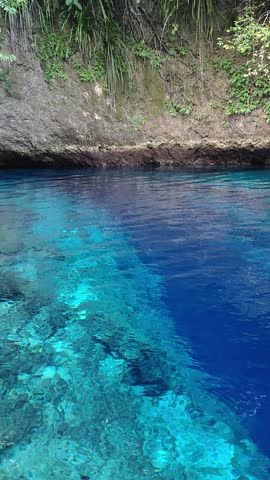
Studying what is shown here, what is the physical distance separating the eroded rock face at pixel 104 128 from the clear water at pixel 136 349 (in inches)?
168

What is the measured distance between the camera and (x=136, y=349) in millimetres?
1965

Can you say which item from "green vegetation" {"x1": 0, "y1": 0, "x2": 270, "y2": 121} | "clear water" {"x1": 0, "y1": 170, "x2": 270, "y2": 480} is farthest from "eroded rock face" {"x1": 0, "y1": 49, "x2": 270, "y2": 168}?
"clear water" {"x1": 0, "y1": 170, "x2": 270, "y2": 480}

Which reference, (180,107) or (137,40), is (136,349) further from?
(137,40)

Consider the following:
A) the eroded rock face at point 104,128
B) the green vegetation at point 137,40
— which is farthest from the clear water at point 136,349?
the green vegetation at point 137,40

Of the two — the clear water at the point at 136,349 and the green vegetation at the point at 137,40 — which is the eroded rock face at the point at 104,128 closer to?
the green vegetation at the point at 137,40

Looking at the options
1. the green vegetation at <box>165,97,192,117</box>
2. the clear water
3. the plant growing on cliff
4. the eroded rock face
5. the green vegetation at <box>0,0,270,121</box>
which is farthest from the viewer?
the green vegetation at <box>165,97,192,117</box>

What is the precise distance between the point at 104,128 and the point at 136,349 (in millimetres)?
6882

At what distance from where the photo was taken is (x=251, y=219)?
408cm

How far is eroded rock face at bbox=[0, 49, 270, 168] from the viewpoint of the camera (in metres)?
8.02

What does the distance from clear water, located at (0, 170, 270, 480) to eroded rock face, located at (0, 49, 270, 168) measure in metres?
4.25

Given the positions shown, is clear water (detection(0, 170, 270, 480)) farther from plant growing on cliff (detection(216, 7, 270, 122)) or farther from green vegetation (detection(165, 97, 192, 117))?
green vegetation (detection(165, 97, 192, 117))

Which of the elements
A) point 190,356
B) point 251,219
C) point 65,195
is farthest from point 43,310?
point 65,195

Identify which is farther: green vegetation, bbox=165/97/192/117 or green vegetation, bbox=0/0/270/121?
green vegetation, bbox=165/97/192/117

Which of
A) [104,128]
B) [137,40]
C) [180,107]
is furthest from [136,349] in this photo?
[137,40]
